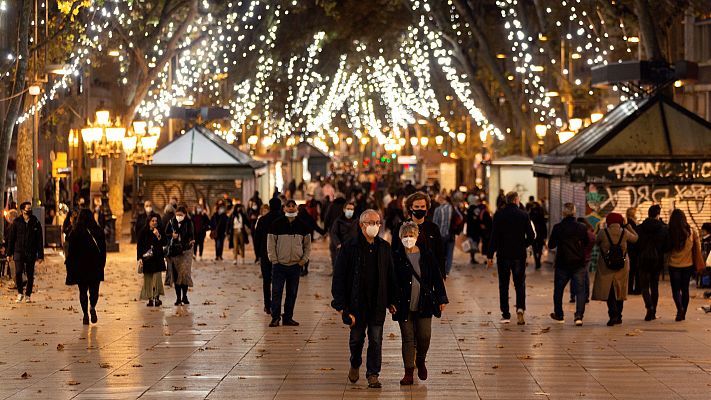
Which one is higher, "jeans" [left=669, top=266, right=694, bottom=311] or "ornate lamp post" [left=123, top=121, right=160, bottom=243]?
"ornate lamp post" [left=123, top=121, right=160, bottom=243]

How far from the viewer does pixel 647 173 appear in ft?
96.8

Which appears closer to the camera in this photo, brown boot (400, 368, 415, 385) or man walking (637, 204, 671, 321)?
brown boot (400, 368, 415, 385)

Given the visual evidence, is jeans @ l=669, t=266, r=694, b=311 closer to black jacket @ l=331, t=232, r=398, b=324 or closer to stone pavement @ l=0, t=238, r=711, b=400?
stone pavement @ l=0, t=238, r=711, b=400

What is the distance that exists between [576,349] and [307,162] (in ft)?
293

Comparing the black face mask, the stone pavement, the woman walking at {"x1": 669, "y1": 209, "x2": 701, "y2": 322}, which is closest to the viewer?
the stone pavement

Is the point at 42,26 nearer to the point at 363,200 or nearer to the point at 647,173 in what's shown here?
the point at 363,200

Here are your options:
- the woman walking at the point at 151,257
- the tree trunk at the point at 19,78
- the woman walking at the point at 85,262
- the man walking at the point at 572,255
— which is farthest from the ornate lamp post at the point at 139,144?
the man walking at the point at 572,255

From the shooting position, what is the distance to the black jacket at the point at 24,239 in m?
23.8

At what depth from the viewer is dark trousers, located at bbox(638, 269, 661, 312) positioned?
2050 cm

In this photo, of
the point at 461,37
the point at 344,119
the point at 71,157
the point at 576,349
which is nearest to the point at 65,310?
the point at 576,349

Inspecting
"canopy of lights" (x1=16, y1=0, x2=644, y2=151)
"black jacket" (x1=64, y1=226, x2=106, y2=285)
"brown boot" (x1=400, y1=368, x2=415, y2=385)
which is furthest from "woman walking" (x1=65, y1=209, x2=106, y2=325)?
"canopy of lights" (x1=16, y1=0, x2=644, y2=151)

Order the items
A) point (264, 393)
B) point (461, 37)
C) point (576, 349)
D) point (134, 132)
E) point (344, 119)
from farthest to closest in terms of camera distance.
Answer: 1. point (344, 119)
2. point (461, 37)
3. point (134, 132)
4. point (576, 349)
5. point (264, 393)

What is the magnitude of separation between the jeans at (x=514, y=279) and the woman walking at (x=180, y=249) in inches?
186

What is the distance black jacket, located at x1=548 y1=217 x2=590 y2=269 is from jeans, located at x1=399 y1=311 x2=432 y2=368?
612 centimetres
